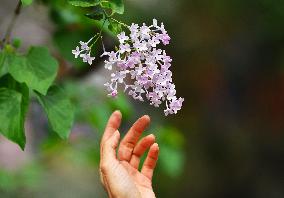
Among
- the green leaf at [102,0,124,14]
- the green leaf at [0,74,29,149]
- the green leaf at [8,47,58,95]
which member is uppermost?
the green leaf at [102,0,124,14]

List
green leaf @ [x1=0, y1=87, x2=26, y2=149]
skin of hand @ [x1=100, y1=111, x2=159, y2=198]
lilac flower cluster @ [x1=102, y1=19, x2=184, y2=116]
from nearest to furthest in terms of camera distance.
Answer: lilac flower cluster @ [x1=102, y1=19, x2=184, y2=116], green leaf @ [x1=0, y1=87, x2=26, y2=149], skin of hand @ [x1=100, y1=111, x2=159, y2=198]

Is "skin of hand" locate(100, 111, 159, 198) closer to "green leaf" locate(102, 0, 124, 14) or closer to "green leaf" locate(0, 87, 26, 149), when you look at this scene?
"green leaf" locate(0, 87, 26, 149)

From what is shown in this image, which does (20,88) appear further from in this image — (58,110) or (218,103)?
(218,103)

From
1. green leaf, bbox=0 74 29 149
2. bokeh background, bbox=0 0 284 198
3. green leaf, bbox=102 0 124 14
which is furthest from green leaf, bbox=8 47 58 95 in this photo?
bokeh background, bbox=0 0 284 198

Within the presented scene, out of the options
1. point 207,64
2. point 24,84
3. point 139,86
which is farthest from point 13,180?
point 207,64

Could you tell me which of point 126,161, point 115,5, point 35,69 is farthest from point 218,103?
point 115,5
